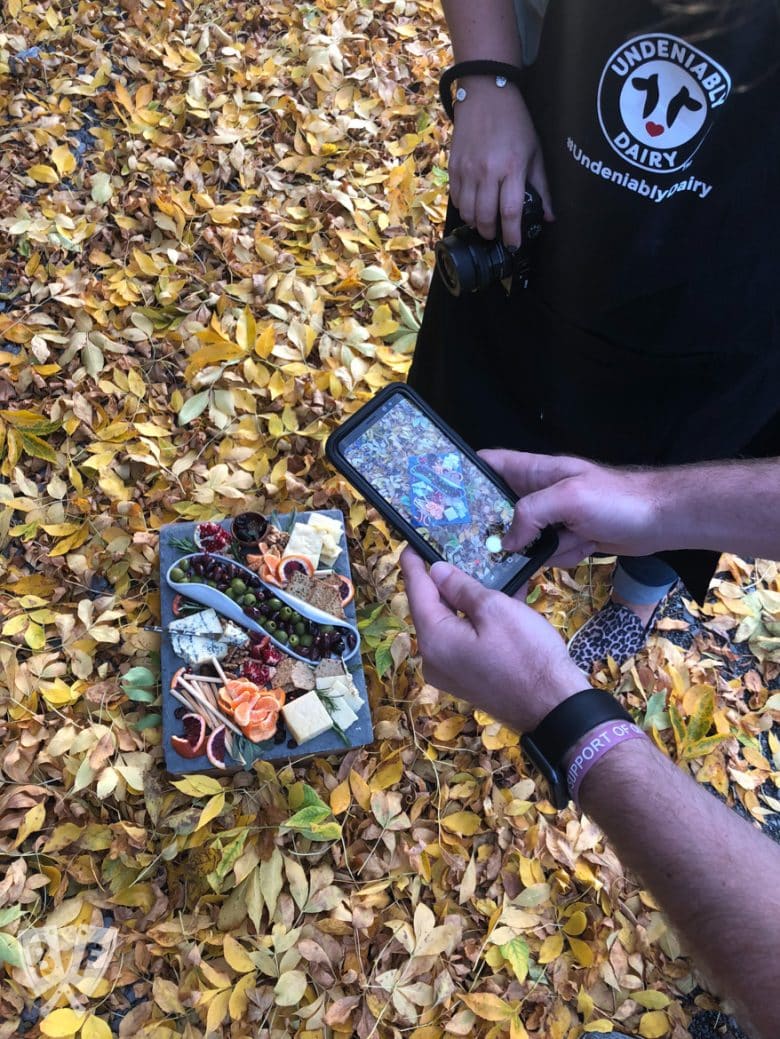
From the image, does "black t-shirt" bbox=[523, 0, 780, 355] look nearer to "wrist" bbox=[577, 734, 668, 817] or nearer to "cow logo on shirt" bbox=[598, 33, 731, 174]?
"cow logo on shirt" bbox=[598, 33, 731, 174]

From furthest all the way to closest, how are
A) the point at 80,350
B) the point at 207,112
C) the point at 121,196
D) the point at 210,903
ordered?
the point at 207,112
the point at 121,196
the point at 80,350
the point at 210,903

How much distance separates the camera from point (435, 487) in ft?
5.08

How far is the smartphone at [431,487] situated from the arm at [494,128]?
1.31 ft

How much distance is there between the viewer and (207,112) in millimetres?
2812

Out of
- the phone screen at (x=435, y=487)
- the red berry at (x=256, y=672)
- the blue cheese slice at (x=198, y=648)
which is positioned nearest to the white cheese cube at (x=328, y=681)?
the red berry at (x=256, y=672)

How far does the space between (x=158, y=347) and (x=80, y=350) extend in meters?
0.22

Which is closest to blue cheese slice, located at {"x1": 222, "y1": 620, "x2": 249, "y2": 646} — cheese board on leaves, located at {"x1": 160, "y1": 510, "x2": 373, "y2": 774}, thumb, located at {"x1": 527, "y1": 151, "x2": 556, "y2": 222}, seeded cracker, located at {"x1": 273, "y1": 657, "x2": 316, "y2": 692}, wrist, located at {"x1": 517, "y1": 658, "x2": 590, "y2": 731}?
cheese board on leaves, located at {"x1": 160, "y1": 510, "x2": 373, "y2": 774}

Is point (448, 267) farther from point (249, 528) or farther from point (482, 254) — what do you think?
point (249, 528)

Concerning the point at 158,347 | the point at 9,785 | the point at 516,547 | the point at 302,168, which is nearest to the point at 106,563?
the point at 9,785

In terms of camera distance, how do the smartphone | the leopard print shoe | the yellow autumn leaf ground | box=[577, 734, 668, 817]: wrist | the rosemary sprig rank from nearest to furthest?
box=[577, 734, 668, 817]: wrist < the smartphone < the yellow autumn leaf ground < the rosemary sprig < the leopard print shoe

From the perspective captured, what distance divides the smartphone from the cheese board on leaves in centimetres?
46

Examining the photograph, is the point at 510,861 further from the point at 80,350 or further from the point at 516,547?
the point at 80,350

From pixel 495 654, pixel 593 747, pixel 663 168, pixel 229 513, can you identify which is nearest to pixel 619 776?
pixel 593 747

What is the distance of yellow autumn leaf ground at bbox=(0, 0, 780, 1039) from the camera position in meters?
1.66
